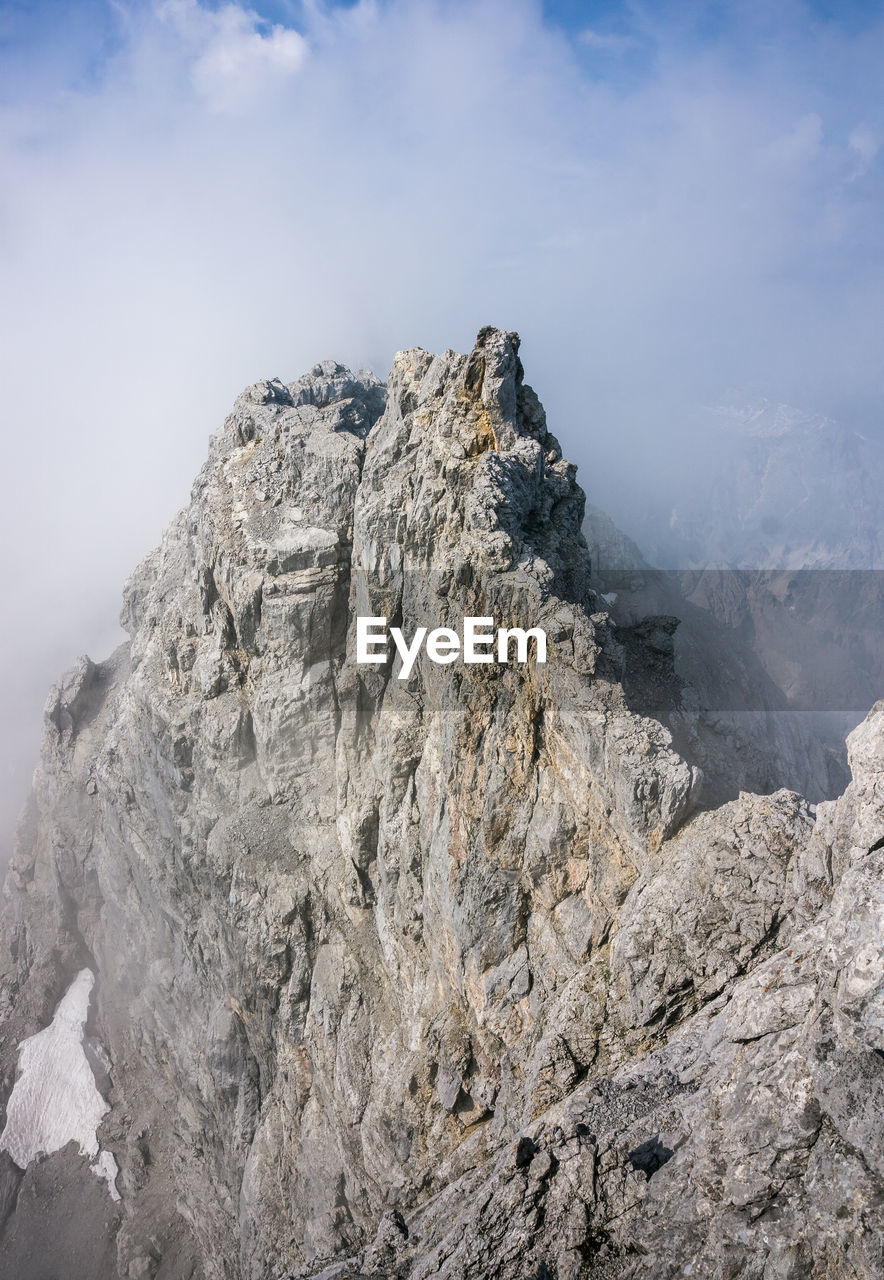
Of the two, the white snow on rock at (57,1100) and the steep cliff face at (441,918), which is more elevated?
the steep cliff face at (441,918)

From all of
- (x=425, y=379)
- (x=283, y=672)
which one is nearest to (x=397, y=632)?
(x=283, y=672)

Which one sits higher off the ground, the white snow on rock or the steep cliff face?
the steep cliff face

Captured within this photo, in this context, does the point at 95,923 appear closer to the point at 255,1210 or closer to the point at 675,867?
the point at 255,1210

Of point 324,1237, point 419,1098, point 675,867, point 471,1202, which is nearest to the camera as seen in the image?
point 471,1202

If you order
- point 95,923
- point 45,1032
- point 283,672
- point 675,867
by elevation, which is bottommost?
point 45,1032

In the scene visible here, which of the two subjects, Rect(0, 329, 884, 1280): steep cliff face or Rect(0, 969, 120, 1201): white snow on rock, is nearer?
Rect(0, 329, 884, 1280): steep cliff face
